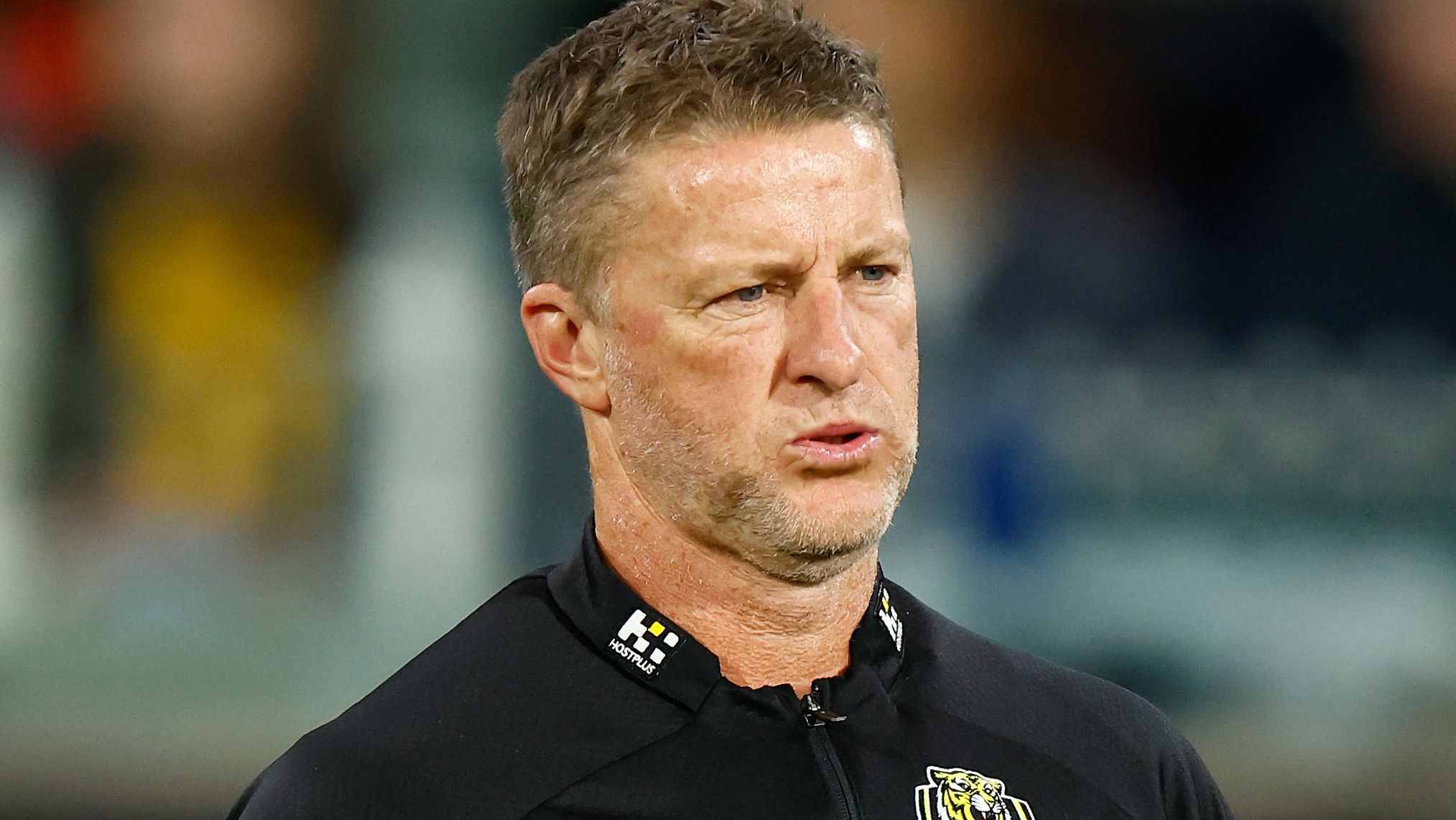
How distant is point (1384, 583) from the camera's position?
204 inches

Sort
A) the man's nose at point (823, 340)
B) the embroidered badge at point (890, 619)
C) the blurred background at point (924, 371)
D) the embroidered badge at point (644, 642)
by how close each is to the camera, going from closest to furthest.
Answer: the man's nose at point (823, 340) < the embroidered badge at point (644, 642) < the embroidered badge at point (890, 619) < the blurred background at point (924, 371)

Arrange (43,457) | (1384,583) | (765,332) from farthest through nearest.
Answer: (1384,583)
(43,457)
(765,332)

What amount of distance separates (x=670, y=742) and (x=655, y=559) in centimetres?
24

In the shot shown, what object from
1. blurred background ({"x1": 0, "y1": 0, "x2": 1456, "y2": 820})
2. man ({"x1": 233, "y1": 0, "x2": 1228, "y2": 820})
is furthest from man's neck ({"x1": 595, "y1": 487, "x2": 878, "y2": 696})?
blurred background ({"x1": 0, "y1": 0, "x2": 1456, "y2": 820})

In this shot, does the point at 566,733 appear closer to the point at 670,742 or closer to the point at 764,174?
the point at 670,742

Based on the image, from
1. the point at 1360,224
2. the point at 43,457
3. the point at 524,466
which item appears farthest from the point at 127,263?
the point at 1360,224

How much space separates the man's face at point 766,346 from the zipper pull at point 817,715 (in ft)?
0.53

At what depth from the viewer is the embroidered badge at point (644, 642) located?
220 cm

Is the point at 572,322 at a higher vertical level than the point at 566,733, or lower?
higher

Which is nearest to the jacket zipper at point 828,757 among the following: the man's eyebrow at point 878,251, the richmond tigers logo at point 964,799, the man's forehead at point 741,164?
the richmond tigers logo at point 964,799

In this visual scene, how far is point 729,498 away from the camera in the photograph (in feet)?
7.06

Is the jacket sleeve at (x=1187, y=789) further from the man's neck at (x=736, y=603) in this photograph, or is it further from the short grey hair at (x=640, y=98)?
the short grey hair at (x=640, y=98)

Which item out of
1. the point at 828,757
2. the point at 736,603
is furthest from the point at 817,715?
the point at 736,603

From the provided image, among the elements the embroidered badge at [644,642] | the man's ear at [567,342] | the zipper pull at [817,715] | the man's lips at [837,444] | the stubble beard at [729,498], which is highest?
the man's ear at [567,342]
